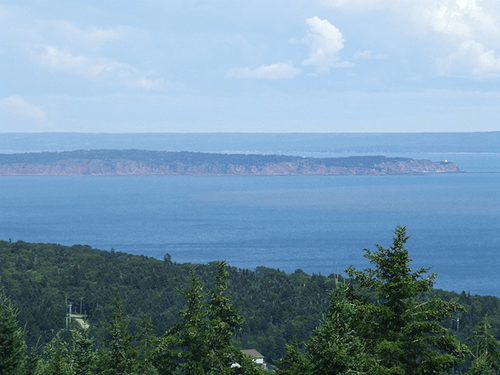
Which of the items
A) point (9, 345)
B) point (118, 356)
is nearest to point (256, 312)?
point (118, 356)

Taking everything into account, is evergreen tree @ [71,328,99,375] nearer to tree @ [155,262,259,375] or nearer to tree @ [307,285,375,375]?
tree @ [155,262,259,375]

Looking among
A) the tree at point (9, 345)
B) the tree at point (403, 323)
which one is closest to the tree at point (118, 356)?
the tree at point (9, 345)

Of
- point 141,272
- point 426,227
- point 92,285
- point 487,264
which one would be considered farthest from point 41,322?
point 426,227

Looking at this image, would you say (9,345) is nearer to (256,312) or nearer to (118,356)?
(118,356)

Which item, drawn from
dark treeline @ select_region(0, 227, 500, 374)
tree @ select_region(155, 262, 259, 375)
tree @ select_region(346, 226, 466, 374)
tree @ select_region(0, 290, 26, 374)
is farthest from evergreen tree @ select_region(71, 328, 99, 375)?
tree @ select_region(346, 226, 466, 374)

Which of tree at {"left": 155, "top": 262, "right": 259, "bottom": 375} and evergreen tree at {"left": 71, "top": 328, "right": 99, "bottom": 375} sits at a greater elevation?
tree at {"left": 155, "top": 262, "right": 259, "bottom": 375}
